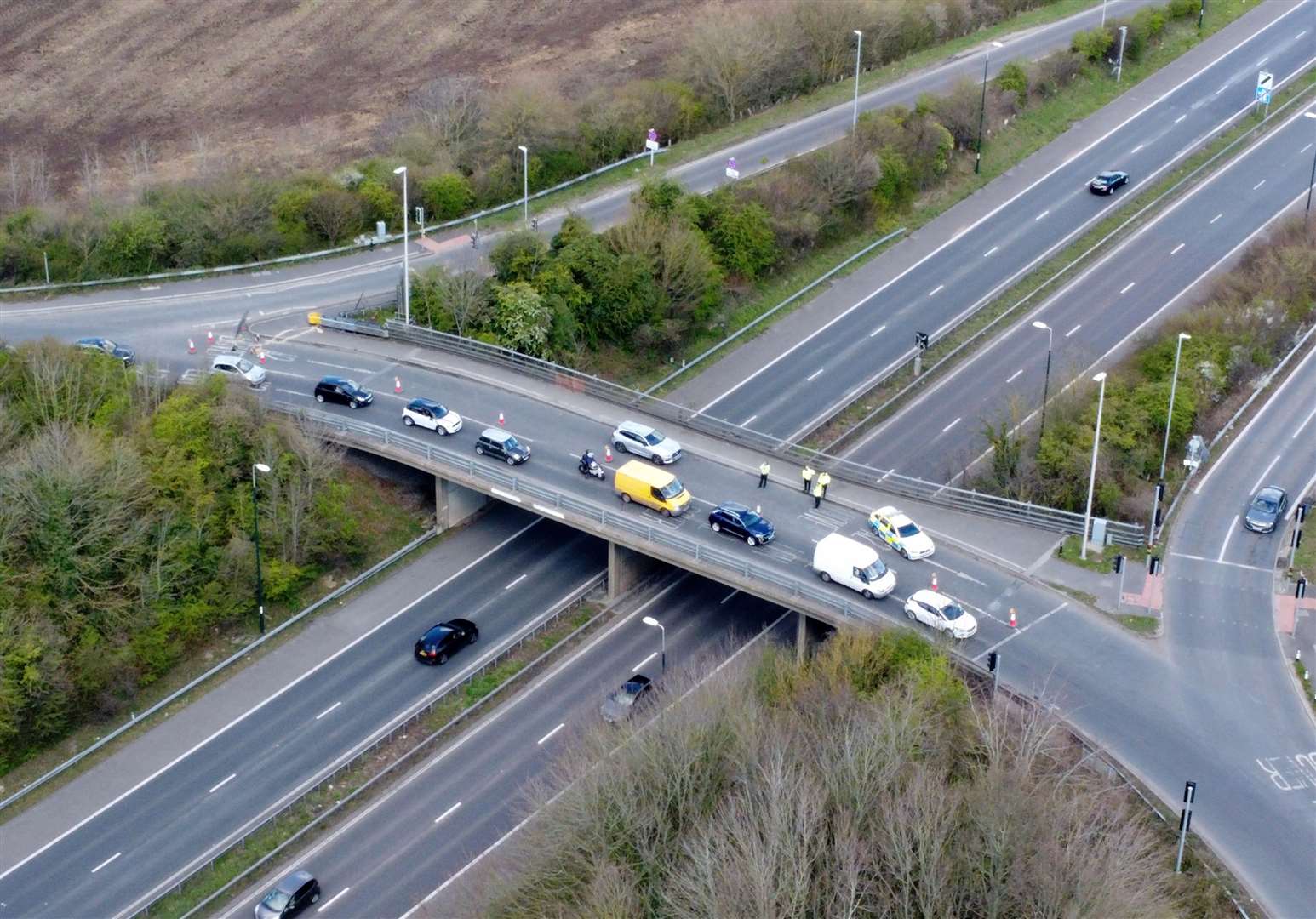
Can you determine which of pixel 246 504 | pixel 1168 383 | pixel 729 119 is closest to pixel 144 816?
pixel 246 504

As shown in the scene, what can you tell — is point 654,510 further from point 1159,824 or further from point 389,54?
point 389,54

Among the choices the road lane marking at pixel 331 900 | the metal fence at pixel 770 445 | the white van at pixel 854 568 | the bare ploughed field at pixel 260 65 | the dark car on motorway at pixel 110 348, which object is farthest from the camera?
the bare ploughed field at pixel 260 65

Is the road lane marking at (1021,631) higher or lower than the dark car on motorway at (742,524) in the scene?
lower

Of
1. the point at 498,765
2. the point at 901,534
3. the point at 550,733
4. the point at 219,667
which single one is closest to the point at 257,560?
the point at 219,667

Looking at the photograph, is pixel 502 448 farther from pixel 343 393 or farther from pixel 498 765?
pixel 498 765

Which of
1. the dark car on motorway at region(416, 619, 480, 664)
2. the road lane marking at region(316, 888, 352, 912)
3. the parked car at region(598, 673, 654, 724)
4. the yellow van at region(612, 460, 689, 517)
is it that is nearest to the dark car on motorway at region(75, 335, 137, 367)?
the dark car on motorway at region(416, 619, 480, 664)

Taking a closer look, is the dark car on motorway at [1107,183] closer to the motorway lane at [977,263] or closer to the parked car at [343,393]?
the motorway lane at [977,263]

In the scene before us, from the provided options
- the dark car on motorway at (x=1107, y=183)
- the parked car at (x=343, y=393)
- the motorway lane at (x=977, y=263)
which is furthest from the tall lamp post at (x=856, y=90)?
the parked car at (x=343, y=393)
